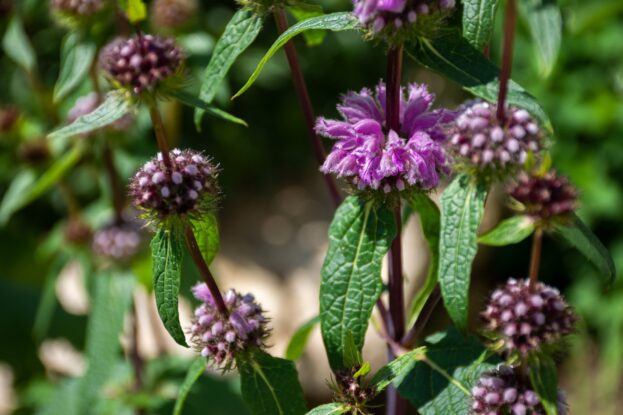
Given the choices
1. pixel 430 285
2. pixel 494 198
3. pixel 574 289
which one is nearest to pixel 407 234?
pixel 494 198

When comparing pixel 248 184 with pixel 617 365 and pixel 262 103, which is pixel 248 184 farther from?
pixel 617 365

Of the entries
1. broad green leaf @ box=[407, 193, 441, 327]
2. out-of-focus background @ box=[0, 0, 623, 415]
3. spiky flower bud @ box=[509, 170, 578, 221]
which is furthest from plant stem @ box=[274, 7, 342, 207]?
out-of-focus background @ box=[0, 0, 623, 415]

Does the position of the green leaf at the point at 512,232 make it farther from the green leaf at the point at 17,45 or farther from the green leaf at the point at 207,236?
the green leaf at the point at 17,45

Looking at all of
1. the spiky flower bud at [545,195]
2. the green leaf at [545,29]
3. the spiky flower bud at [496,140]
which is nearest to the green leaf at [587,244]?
the spiky flower bud at [545,195]

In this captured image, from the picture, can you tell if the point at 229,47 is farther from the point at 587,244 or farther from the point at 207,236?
the point at 587,244

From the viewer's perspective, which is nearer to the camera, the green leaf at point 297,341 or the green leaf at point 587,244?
the green leaf at point 587,244

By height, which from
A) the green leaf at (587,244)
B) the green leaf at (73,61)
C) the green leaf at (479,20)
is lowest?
the green leaf at (587,244)

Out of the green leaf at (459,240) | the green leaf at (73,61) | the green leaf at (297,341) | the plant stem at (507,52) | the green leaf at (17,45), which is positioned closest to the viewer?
the plant stem at (507,52)
